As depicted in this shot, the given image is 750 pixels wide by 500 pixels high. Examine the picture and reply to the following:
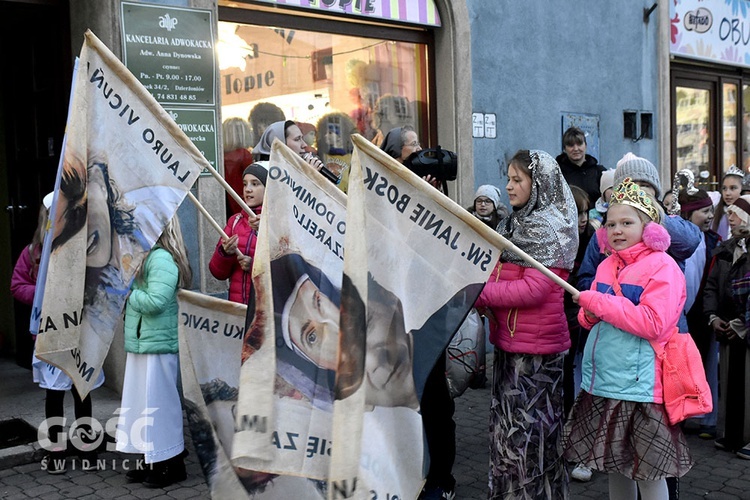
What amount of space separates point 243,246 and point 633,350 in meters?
2.18

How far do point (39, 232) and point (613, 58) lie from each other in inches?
284

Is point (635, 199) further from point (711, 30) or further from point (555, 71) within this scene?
point (711, 30)

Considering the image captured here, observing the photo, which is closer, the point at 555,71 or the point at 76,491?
the point at 76,491

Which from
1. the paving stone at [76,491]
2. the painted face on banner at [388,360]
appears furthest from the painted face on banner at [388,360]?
the paving stone at [76,491]

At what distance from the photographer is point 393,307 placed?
9.52 ft

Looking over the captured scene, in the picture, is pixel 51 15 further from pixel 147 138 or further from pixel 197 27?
pixel 147 138

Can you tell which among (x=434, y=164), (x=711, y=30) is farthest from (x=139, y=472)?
(x=711, y=30)

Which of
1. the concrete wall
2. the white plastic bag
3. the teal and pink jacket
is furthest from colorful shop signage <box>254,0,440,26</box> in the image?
the teal and pink jacket

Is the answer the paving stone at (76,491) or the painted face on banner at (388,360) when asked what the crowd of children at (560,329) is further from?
the painted face on banner at (388,360)

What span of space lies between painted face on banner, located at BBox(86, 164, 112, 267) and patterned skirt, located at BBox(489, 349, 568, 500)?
193cm

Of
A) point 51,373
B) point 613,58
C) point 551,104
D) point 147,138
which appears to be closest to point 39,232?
point 51,373

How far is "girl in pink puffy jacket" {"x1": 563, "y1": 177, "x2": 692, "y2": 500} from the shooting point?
340 centimetres

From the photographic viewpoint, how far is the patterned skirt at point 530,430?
3.91 metres

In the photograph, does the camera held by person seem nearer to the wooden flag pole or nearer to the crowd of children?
the crowd of children
